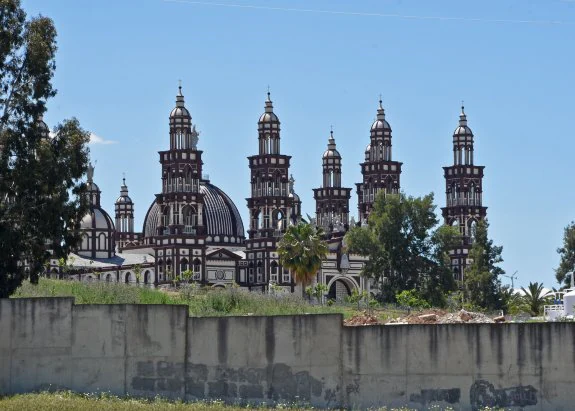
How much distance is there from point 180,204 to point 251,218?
742 cm

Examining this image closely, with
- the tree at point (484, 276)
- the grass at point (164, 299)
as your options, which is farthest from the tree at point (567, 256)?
the grass at point (164, 299)

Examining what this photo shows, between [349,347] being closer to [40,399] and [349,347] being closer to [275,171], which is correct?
[40,399]

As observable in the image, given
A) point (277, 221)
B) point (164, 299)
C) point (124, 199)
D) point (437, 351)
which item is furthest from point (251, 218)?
point (437, 351)

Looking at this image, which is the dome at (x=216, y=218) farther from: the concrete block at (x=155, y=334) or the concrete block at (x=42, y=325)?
the concrete block at (x=155, y=334)

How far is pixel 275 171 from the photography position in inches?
5276

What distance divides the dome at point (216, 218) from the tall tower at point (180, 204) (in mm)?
14257

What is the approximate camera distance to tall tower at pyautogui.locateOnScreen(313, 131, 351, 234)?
15038 centimetres

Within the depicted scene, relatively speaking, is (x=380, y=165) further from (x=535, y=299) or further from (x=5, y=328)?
(x=5, y=328)

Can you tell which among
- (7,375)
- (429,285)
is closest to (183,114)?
(429,285)

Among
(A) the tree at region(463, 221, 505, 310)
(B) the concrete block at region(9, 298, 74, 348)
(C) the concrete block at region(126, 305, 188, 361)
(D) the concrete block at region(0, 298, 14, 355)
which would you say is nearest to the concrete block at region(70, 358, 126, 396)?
(C) the concrete block at region(126, 305, 188, 361)

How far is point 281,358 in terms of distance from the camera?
40.6 metres

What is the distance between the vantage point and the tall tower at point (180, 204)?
130 meters

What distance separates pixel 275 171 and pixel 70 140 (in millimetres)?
84946

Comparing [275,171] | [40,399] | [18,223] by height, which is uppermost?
[275,171]
